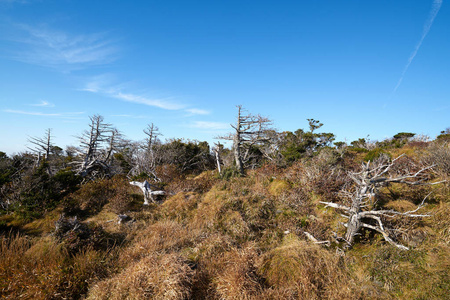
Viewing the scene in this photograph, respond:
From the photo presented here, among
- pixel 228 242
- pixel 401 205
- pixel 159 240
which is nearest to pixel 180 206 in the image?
pixel 159 240

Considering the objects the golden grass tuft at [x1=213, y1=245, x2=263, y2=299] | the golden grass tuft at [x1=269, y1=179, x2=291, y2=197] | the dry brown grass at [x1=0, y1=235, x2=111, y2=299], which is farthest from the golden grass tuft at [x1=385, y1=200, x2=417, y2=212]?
the dry brown grass at [x1=0, y1=235, x2=111, y2=299]

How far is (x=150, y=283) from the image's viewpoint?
4.30 meters

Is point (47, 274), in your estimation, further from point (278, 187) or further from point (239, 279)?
point (278, 187)

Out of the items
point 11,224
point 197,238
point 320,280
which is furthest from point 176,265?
point 11,224

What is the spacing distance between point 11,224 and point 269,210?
443 inches

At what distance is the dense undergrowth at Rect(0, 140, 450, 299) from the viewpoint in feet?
13.8

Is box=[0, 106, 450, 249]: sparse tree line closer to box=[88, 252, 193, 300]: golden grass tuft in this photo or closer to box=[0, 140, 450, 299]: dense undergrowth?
box=[0, 140, 450, 299]: dense undergrowth

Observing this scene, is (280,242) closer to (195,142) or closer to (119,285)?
(119,285)

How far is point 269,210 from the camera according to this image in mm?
8195

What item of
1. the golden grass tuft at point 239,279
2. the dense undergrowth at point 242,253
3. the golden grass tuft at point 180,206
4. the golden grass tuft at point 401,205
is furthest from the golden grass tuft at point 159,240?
the golden grass tuft at point 401,205

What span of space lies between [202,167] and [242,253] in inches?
659

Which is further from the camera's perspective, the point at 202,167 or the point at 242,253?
the point at 202,167

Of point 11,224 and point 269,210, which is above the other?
point 269,210

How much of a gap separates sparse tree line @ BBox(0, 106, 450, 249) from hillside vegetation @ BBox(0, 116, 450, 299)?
139mm
